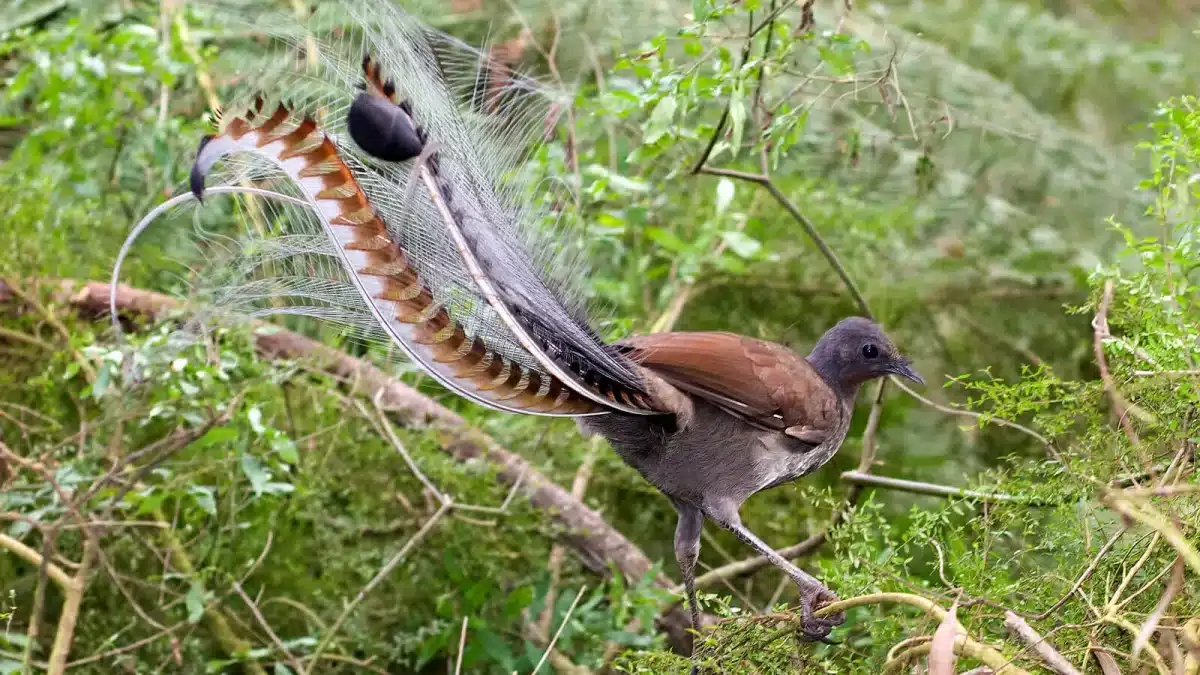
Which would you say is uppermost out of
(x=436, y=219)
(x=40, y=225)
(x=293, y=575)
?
(x=436, y=219)

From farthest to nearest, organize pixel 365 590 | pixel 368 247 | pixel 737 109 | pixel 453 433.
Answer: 1. pixel 453 433
2. pixel 365 590
3. pixel 737 109
4. pixel 368 247

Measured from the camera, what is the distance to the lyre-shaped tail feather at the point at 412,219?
77.9 inches

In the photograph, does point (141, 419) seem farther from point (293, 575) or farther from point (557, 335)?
point (557, 335)

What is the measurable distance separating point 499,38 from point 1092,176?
2374mm

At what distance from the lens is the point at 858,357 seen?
111 inches

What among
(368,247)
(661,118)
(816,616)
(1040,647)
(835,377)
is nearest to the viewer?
(1040,647)

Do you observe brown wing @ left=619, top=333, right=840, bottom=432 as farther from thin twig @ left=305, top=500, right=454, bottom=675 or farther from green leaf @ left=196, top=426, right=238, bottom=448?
green leaf @ left=196, top=426, right=238, bottom=448

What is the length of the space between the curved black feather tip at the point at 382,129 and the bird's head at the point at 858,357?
1.25m

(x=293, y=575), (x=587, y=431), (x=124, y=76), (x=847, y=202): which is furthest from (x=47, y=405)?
(x=847, y=202)

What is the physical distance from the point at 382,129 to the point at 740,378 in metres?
1.06

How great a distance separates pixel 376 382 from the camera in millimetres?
3709

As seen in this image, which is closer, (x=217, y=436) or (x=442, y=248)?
(x=442, y=248)

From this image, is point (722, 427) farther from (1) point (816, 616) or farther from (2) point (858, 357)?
(1) point (816, 616)

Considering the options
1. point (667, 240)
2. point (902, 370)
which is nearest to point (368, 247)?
point (902, 370)
